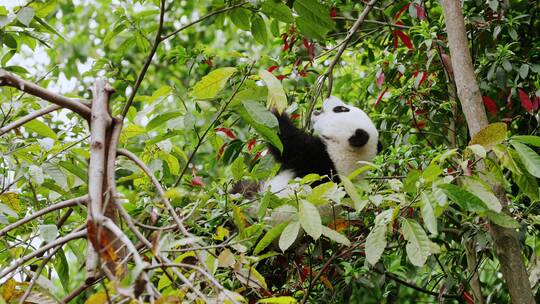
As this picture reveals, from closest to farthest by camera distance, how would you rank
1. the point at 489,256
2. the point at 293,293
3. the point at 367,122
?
the point at 293,293, the point at 489,256, the point at 367,122

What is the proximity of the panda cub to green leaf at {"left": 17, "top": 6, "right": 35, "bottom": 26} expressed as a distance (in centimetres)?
146

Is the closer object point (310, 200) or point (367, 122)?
point (310, 200)

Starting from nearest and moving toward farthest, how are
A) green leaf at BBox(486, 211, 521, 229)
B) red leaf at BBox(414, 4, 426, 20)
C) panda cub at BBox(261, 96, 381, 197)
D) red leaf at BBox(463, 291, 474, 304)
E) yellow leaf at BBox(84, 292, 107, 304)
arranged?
yellow leaf at BBox(84, 292, 107, 304) < green leaf at BBox(486, 211, 521, 229) < red leaf at BBox(463, 291, 474, 304) < red leaf at BBox(414, 4, 426, 20) < panda cub at BBox(261, 96, 381, 197)

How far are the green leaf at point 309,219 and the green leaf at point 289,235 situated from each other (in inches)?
3.0

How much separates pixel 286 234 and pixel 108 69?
1.76 meters

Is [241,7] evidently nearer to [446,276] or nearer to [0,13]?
[0,13]

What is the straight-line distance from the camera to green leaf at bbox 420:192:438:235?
1.95 metres

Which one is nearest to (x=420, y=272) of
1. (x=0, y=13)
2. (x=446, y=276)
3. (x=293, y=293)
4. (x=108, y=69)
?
(x=446, y=276)

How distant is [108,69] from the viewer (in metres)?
3.52

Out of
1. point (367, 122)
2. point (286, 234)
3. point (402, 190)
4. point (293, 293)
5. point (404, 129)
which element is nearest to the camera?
point (286, 234)

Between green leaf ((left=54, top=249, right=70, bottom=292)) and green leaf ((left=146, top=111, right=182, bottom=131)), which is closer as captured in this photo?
green leaf ((left=146, top=111, right=182, bottom=131))

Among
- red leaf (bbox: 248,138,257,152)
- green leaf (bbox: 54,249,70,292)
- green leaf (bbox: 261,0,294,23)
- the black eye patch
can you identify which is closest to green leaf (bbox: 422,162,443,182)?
green leaf (bbox: 261,0,294,23)

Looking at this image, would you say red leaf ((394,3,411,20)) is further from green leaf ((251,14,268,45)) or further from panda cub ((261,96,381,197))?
green leaf ((251,14,268,45))

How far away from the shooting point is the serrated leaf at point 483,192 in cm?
201
